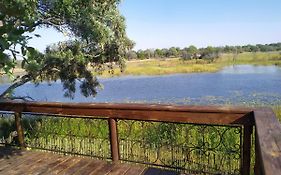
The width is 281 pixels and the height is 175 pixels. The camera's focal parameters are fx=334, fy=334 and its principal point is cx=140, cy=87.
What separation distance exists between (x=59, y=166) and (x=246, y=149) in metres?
2.14

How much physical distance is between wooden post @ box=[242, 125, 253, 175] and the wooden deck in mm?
783

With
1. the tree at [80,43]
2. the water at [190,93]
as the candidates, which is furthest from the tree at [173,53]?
the tree at [80,43]

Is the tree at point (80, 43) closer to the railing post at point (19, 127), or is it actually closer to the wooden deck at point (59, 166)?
the railing post at point (19, 127)

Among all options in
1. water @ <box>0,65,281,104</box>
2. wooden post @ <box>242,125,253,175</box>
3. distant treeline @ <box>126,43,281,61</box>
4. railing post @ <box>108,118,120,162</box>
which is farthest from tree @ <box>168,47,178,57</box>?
wooden post @ <box>242,125,253,175</box>

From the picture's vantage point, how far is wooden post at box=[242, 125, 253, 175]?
10.3ft

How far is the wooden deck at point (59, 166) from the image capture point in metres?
3.70

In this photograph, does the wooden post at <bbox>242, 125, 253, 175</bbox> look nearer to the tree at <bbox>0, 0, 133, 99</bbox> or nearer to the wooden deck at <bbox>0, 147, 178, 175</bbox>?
the wooden deck at <bbox>0, 147, 178, 175</bbox>

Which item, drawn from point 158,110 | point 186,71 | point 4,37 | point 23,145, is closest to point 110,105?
point 158,110

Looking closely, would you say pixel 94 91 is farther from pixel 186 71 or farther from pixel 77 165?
pixel 186 71

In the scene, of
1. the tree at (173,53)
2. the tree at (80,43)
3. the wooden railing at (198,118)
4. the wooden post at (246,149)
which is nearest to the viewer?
the wooden railing at (198,118)

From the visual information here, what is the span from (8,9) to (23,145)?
3410mm

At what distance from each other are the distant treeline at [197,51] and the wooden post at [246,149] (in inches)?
2207

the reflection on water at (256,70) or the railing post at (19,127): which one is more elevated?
the railing post at (19,127)

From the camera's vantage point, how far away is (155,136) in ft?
20.5
